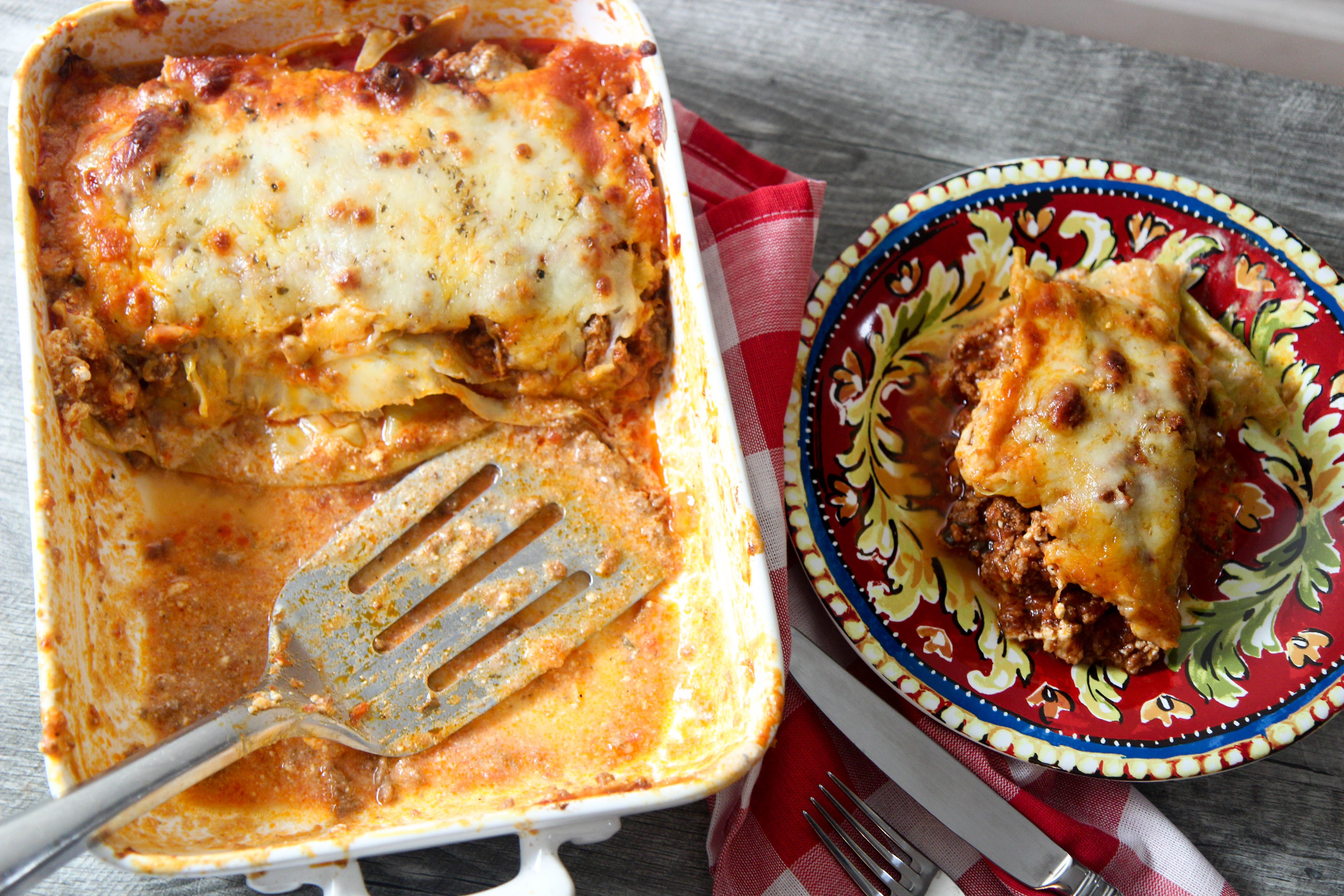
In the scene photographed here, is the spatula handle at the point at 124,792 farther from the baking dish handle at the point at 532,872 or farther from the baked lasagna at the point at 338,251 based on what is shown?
the baked lasagna at the point at 338,251

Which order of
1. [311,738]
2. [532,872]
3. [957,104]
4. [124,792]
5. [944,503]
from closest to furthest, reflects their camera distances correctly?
[124,792] → [532,872] → [311,738] → [944,503] → [957,104]

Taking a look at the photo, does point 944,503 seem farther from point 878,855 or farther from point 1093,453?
point 878,855

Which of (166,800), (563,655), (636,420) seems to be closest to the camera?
(166,800)

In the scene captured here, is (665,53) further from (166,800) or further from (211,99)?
(166,800)

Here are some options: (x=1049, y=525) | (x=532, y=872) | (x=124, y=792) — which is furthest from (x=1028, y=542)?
(x=124, y=792)

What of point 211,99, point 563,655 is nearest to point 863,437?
point 563,655

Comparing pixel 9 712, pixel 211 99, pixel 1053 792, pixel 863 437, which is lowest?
pixel 1053 792

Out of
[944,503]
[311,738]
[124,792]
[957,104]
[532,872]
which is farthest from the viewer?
[957,104]
